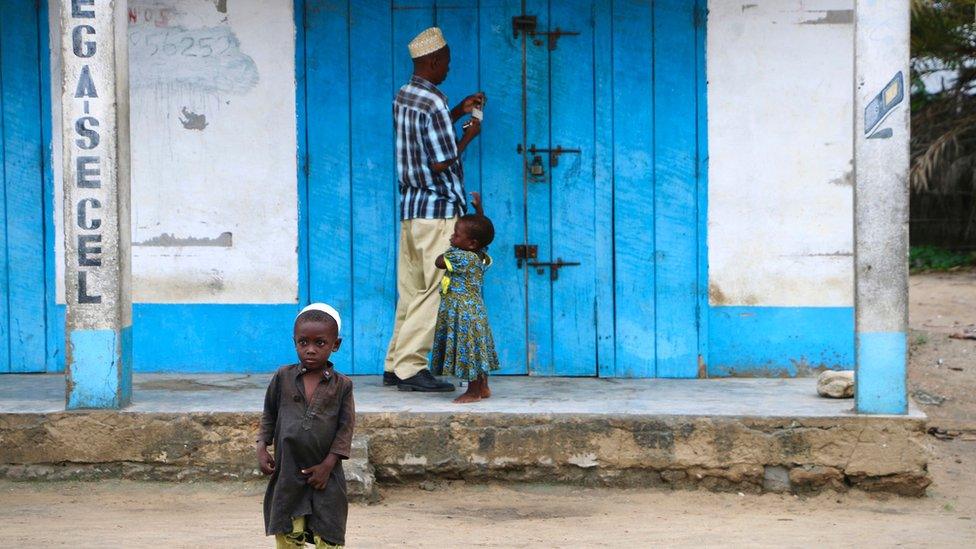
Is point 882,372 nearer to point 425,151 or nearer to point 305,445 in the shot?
point 425,151

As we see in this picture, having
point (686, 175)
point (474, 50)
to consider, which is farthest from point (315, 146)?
point (686, 175)

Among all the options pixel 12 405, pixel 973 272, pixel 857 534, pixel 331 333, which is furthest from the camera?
pixel 973 272

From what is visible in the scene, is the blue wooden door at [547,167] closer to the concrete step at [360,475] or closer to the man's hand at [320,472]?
the concrete step at [360,475]

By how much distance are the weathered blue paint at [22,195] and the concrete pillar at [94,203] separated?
1.25 metres

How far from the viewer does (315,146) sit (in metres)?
6.64

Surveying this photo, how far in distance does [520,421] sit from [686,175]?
69.2 inches

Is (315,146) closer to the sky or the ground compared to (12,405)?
closer to the sky

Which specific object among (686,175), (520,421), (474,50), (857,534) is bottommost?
(857,534)

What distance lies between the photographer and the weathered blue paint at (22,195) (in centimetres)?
671

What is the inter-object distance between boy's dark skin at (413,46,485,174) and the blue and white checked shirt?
0.11ft

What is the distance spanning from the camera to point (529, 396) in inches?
237

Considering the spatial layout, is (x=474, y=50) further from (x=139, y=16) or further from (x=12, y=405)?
(x=12, y=405)

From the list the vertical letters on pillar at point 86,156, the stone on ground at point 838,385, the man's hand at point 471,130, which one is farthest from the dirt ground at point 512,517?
the man's hand at point 471,130

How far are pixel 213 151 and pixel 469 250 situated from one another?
173 cm
